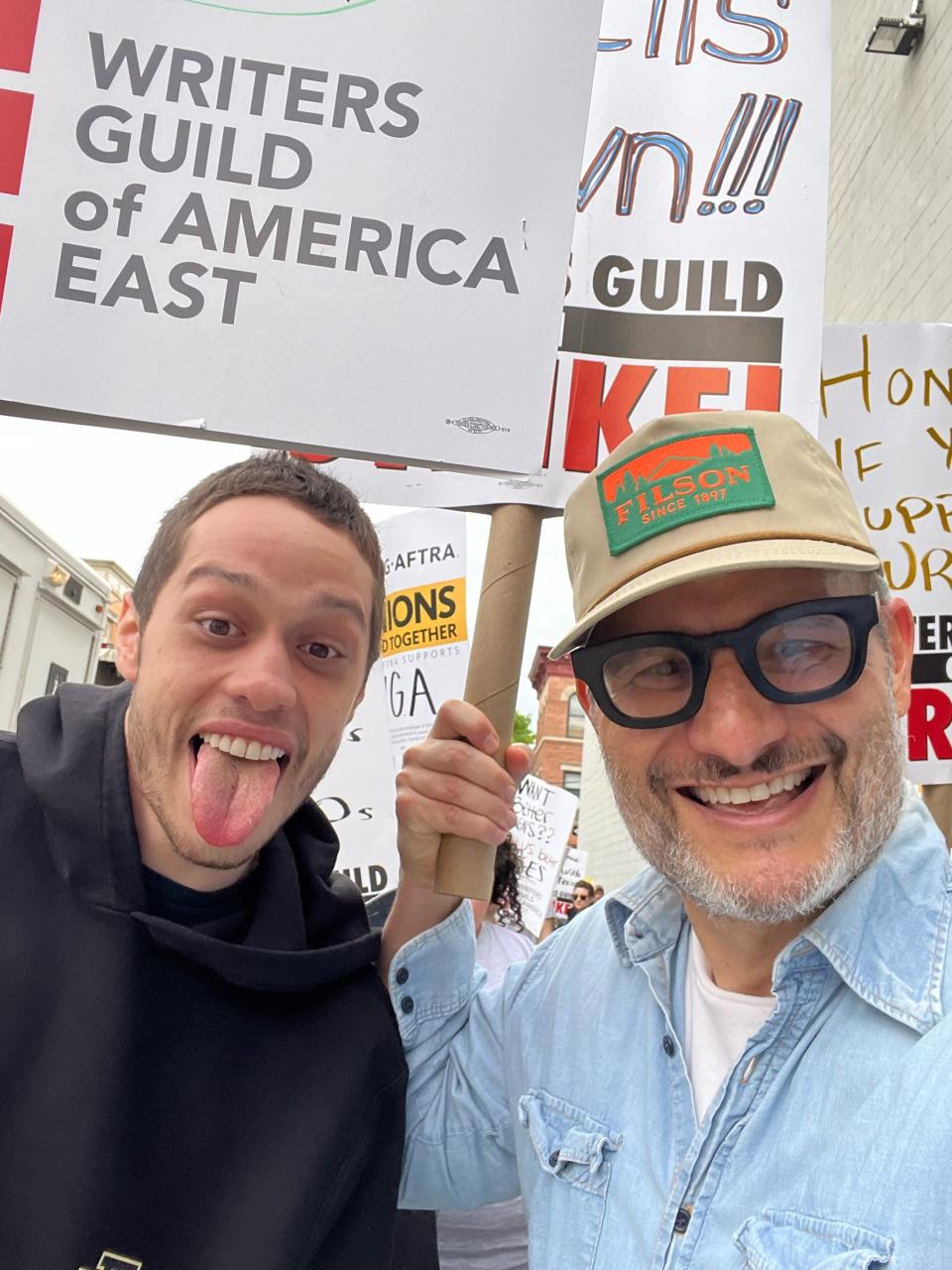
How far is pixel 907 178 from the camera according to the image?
18.6 ft

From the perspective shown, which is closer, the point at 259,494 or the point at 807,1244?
the point at 807,1244

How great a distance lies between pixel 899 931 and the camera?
1.39 metres

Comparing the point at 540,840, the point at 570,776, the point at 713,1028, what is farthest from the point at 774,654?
the point at 570,776

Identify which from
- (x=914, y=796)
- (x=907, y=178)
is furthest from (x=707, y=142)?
(x=907, y=178)

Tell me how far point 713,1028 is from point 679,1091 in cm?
13

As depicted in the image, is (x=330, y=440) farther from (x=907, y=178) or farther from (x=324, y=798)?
(x=907, y=178)

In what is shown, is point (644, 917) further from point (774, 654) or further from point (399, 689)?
point (399, 689)

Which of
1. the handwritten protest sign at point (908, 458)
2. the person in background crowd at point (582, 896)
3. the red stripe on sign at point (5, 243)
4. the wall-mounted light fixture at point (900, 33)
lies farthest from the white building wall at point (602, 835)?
the red stripe on sign at point (5, 243)

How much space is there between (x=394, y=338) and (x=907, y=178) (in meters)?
5.18

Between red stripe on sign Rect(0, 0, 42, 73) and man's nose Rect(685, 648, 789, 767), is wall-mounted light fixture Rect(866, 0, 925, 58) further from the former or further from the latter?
man's nose Rect(685, 648, 789, 767)

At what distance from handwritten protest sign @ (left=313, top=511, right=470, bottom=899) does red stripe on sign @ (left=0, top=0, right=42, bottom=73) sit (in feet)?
9.68

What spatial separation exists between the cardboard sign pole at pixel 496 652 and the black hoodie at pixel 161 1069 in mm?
268

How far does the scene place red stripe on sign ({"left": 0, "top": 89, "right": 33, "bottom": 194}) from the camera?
5.36 feet

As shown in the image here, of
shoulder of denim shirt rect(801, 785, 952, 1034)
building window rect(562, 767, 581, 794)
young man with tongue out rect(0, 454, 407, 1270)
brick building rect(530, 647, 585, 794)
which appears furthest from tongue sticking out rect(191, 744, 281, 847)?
building window rect(562, 767, 581, 794)
